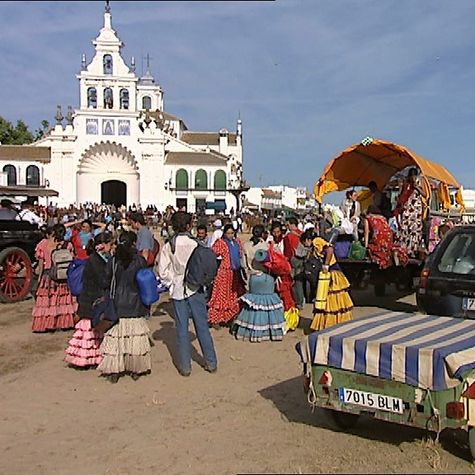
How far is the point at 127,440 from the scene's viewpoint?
4.99 m

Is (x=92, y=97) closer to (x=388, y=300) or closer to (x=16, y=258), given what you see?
(x=16, y=258)

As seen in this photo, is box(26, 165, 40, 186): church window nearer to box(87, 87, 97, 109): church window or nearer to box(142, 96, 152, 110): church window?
box(87, 87, 97, 109): church window

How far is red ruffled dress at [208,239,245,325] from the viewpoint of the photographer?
30.2 ft

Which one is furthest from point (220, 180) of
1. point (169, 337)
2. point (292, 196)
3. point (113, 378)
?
point (113, 378)

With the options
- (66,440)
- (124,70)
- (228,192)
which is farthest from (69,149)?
(66,440)

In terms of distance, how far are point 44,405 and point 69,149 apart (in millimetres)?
52047

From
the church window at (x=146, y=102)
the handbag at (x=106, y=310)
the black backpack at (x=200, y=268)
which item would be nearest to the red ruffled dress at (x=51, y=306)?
the handbag at (x=106, y=310)

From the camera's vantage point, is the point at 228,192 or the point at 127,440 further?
the point at 228,192

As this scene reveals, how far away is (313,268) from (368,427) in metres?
4.49

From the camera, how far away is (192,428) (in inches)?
206

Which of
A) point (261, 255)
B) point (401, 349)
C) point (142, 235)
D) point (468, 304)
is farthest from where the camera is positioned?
point (142, 235)

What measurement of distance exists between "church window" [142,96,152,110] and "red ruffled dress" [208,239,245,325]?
232 ft

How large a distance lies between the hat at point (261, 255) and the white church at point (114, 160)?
45930 mm

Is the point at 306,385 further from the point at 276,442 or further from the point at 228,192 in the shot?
the point at 228,192
